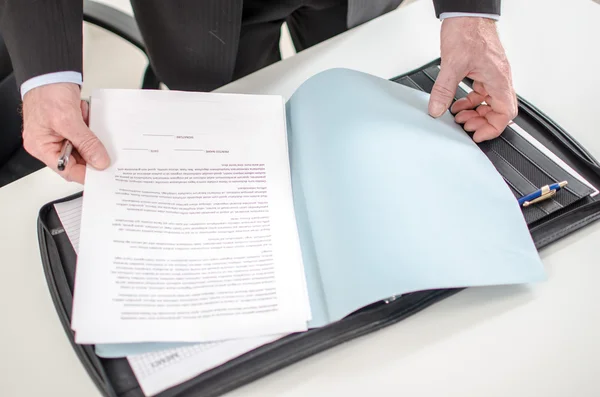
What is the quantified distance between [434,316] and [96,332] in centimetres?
41

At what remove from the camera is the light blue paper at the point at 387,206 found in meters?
0.53

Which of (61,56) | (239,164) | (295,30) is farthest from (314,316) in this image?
(295,30)

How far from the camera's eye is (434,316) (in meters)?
0.59

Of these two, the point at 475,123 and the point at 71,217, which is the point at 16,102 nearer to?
the point at 71,217

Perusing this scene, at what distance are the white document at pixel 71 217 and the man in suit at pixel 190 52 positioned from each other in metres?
0.04

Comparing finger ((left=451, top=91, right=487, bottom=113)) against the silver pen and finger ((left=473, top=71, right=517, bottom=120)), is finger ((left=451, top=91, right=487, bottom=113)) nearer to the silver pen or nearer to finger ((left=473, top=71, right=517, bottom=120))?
finger ((left=473, top=71, right=517, bottom=120))

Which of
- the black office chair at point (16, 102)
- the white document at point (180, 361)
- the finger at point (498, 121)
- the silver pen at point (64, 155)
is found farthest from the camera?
the black office chair at point (16, 102)

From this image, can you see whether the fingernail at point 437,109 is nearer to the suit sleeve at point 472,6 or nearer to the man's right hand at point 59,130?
the suit sleeve at point 472,6

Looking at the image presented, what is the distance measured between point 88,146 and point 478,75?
1.96ft

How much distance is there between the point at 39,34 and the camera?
2.07 ft

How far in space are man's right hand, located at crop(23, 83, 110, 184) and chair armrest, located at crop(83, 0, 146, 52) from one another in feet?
1.11

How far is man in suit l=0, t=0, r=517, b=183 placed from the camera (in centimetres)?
62

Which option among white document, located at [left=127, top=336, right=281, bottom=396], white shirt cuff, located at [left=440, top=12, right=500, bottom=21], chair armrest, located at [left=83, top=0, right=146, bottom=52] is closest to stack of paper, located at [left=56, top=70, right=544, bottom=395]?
white document, located at [left=127, top=336, right=281, bottom=396]

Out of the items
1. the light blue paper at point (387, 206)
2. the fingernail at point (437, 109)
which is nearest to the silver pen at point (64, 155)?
the light blue paper at point (387, 206)
